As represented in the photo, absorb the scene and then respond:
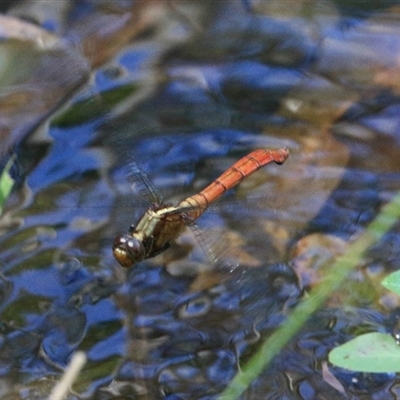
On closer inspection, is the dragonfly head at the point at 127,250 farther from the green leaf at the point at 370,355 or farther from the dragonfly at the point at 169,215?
the green leaf at the point at 370,355

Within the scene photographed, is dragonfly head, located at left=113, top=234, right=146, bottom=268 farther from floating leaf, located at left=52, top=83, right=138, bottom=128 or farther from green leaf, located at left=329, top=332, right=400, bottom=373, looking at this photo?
floating leaf, located at left=52, top=83, right=138, bottom=128

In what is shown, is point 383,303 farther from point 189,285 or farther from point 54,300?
point 54,300

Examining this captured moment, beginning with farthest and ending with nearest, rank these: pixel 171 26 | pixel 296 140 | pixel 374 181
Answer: pixel 171 26, pixel 296 140, pixel 374 181

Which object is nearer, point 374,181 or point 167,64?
point 374,181

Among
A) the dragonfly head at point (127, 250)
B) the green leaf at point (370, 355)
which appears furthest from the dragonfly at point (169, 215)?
the green leaf at point (370, 355)

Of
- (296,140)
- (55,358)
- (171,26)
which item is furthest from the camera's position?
(171,26)

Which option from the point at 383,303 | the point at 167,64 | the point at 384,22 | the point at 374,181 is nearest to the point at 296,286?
the point at 383,303

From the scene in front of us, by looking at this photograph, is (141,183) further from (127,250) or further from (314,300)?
(314,300)
